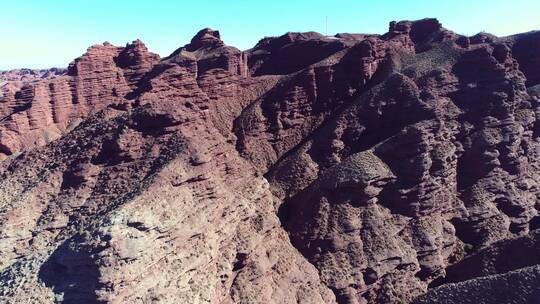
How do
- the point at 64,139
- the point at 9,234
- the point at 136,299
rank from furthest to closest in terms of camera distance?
the point at 64,139
the point at 9,234
the point at 136,299

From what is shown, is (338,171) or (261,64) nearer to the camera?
(338,171)

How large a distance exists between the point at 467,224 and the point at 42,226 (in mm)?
51927

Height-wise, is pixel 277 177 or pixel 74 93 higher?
pixel 74 93

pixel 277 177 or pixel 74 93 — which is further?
pixel 74 93

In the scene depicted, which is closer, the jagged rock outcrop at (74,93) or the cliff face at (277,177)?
the cliff face at (277,177)

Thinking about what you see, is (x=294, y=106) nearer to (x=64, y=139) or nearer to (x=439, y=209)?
(x=439, y=209)

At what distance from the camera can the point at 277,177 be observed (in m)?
70.1

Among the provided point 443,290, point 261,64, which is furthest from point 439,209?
point 261,64

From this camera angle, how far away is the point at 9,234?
40688 mm

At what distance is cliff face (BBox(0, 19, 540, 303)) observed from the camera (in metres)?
38.5

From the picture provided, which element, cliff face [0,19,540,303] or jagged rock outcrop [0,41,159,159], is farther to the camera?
jagged rock outcrop [0,41,159,159]

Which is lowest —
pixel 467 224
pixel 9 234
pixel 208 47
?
pixel 467 224

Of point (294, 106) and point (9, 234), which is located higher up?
point (294, 106)

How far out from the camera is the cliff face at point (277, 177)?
126 ft
